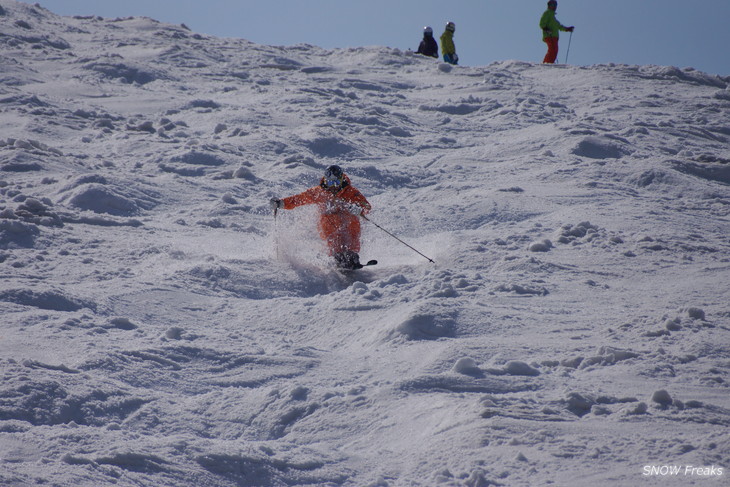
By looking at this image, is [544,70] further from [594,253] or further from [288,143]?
[594,253]

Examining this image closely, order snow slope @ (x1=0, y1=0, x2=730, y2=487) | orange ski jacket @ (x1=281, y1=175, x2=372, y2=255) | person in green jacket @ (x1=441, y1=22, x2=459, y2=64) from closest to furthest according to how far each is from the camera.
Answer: snow slope @ (x1=0, y1=0, x2=730, y2=487)
orange ski jacket @ (x1=281, y1=175, x2=372, y2=255)
person in green jacket @ (x1=441, y1=22, x2=459, y2=64)

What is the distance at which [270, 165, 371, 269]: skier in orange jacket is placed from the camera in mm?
7309

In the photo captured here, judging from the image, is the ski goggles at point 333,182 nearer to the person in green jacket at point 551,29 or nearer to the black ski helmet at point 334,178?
the black ski helmet at point 334,178

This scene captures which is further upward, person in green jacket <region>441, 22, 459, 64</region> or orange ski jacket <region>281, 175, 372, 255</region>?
person in green jacket <region>441, 22, 459, 64</region>

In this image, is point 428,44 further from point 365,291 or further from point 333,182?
point 365,291

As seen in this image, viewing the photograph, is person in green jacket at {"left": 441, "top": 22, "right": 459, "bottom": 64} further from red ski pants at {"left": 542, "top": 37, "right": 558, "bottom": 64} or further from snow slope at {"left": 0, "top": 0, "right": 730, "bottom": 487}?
snow slope at {"left": 0, "top": 0, "right": 730, "bottom": 487}

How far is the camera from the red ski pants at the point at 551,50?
18016 millimetres

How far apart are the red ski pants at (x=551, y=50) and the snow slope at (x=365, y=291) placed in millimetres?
4499

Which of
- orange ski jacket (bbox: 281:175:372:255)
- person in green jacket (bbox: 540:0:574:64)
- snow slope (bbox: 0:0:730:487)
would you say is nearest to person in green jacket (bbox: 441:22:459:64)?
person in green jacket (bbox: 540:0:574:64)

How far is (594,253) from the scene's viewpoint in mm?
6781

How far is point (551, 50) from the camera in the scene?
1812cm

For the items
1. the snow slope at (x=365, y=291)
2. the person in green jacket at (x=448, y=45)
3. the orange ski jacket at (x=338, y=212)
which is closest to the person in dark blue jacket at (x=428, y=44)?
the person in green jacket at (x=448, y=45)

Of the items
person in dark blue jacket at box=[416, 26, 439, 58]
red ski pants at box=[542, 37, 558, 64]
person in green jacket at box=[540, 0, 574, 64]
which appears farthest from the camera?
person in dark blue jacket at box=[416, 26, 439, 58]

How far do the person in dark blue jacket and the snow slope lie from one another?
561 centimetres
